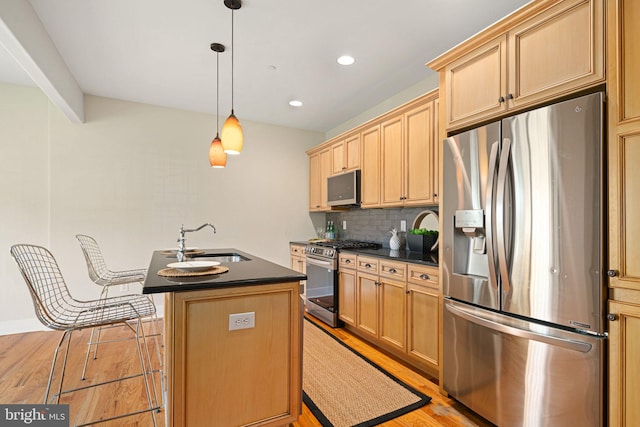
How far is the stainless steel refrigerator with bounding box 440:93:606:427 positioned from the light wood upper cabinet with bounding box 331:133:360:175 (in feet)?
5.95

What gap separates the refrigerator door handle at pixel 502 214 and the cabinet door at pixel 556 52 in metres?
0.29

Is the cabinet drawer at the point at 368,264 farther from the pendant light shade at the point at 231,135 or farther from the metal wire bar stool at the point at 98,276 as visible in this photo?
the metal wire bar stool at the point at 98,276

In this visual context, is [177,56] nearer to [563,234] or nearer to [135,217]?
[135,217]

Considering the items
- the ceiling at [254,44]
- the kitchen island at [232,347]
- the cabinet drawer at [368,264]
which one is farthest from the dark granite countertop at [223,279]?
the ceiling at [254,44]

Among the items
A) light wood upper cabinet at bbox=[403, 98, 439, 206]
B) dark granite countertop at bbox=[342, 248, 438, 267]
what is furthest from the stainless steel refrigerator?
light wood upper cabinet at bbox=[403, 98, 439, 206]

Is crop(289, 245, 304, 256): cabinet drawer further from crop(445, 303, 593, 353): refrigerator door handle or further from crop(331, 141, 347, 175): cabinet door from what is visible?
crop(445, 303, 593, 353): refrigerator door handle

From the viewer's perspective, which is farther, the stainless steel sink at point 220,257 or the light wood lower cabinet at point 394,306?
the stainless steel sink at point 220,257

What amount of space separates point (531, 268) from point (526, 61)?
1122 mm

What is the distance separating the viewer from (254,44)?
99.8 inches

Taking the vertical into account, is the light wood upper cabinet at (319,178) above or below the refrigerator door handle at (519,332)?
above

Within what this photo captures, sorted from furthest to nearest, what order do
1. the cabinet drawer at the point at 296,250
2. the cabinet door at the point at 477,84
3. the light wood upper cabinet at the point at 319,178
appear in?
the light wood upper cabinet at the point at 319,178, the cabinet drawer at the point at 296,250, the cabinet door at the point at 477,84

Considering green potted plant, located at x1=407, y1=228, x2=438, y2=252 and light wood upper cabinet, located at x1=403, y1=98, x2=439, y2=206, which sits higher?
light wood upper cabinet, located at x1=403, y1=98, x2=439, y2=206

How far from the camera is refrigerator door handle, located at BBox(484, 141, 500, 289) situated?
1764 millimetres

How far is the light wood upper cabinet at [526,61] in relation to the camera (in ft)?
4.84
